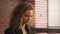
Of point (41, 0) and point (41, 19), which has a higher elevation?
point (41, 0)

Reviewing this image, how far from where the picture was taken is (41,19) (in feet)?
11.4

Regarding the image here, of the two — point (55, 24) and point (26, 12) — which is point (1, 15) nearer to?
point (55, 24)

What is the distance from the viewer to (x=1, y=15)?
3344 millimetres

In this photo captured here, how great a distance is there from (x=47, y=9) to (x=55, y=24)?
1.79 ft

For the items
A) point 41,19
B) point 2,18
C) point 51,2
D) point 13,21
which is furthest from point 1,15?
point 13,21

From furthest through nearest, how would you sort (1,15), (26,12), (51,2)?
(51,2) < (1,15) < (26,12)

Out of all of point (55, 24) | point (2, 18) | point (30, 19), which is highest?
point (30, 19)

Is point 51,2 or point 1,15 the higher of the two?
point 51,2

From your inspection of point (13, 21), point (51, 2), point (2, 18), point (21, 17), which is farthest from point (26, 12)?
point (51, 2)

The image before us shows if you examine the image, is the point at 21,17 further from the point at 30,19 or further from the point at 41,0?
the point at 41,0

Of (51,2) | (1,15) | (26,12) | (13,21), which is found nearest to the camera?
(26,12)

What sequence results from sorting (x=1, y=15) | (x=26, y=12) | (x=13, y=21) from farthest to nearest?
(x=1, y=15)
(x=13, y=21)
(x=26, y=12)

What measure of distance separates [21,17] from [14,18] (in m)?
0.09

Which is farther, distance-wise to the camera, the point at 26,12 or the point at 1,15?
the point at 1,15
